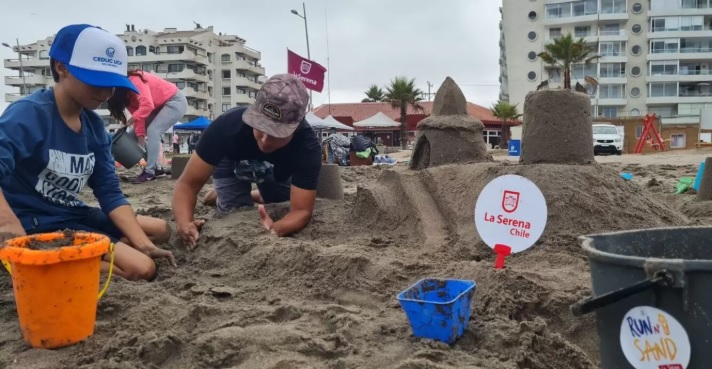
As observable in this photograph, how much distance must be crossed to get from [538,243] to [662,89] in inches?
1840

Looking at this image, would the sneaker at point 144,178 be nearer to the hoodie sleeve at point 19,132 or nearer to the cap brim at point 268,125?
the cap brim at point 268,125

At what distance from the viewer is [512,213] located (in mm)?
2604

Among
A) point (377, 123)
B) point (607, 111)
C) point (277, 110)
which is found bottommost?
point (277, 110)

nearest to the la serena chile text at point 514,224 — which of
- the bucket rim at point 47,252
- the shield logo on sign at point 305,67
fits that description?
the bucket rim at point 47,252

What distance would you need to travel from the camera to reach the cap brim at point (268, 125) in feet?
10.1

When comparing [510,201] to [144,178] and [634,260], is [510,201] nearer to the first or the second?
[634,260]

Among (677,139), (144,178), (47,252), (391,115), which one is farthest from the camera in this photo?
(391,115)

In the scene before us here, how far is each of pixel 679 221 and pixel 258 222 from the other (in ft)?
9.15

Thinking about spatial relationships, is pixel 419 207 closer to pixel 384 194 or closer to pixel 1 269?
pixel 384 194

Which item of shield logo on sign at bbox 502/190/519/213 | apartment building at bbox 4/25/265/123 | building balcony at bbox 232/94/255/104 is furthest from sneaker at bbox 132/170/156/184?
building balcony at bbox 232/94/255/104

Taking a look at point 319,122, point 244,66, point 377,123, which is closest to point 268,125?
point 319,122

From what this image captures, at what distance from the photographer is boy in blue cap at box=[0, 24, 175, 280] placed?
2.43 m

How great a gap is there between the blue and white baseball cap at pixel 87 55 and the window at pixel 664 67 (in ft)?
158

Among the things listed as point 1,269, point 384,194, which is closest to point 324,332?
point 1,269
